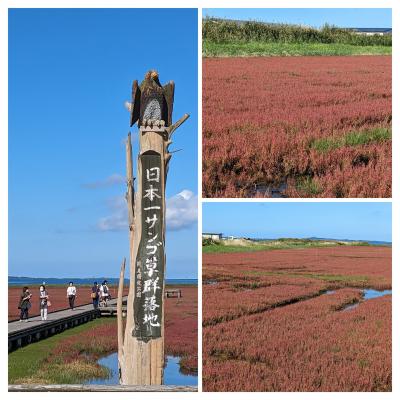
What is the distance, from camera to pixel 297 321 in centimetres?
875

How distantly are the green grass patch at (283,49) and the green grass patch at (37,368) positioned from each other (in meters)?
4.84

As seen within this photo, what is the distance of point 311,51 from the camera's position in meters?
14.2

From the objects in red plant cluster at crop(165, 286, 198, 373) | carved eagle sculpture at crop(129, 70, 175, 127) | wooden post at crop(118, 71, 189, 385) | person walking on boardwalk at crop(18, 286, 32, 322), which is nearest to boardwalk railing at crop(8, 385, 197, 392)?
wooden post at crop(118, 71, 189, 385)

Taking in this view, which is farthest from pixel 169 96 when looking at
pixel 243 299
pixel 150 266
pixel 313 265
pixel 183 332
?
pixel 183 332

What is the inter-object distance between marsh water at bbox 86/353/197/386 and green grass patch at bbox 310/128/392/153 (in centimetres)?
342

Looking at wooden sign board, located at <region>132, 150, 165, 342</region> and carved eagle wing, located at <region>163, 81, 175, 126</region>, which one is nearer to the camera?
wooden sign board, located at <region>132, 150, 165, 342</region>

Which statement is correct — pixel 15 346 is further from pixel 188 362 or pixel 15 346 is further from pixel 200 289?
pixel 200 289

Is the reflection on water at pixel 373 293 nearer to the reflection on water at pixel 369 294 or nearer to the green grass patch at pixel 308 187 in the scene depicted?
the reflection on water at pixel 369 294

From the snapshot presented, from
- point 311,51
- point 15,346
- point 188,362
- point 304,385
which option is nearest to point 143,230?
point 304,385

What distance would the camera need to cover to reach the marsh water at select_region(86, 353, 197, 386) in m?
10.0

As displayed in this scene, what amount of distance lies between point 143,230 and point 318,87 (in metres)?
5.51

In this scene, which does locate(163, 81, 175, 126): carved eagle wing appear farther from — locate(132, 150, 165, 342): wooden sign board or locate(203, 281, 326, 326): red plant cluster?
locate(203, 281, 326, 326): red plant cluster

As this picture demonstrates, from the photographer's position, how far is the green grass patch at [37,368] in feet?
32.3

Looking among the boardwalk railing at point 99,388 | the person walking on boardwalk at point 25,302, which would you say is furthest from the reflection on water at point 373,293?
the person walking on boardwalk at point 25,302
